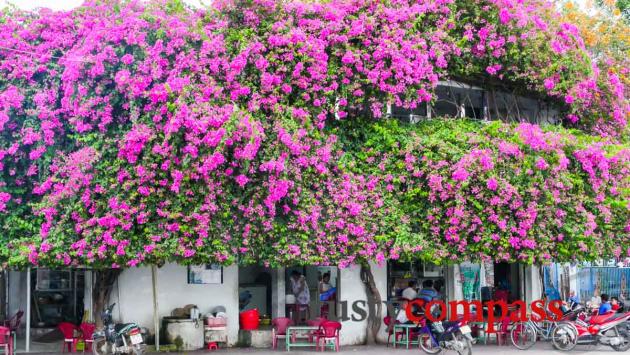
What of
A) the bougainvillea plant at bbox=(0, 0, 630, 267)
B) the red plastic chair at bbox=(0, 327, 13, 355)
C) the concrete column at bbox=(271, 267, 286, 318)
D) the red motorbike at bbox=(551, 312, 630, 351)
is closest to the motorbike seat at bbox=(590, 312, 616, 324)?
the red motorbike at bbox=(551, 312, 630, 351)

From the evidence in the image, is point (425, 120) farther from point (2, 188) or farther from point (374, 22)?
point (2, 188)

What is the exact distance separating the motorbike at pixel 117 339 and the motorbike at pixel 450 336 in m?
5.81

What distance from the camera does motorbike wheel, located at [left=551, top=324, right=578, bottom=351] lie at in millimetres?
17188

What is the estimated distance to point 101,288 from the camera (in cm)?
1684

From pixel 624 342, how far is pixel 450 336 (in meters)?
4.48

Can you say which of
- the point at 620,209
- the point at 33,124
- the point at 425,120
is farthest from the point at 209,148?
the point at 620,209

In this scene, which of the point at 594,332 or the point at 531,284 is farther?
the point at 531,284

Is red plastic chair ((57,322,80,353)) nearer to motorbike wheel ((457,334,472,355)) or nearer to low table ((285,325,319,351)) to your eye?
low table ((285,325,319,351))

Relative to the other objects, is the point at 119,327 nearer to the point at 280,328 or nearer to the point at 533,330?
the point at 280,328

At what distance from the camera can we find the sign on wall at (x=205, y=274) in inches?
716

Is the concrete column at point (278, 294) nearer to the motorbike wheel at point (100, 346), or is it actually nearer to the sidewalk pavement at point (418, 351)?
the sidewalk pavement at point (418, 351)

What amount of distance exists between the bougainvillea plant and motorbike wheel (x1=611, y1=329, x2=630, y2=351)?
6.40 feet

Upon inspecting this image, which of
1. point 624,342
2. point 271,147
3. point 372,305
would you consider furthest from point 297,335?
point 624,342

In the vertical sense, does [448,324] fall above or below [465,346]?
above
